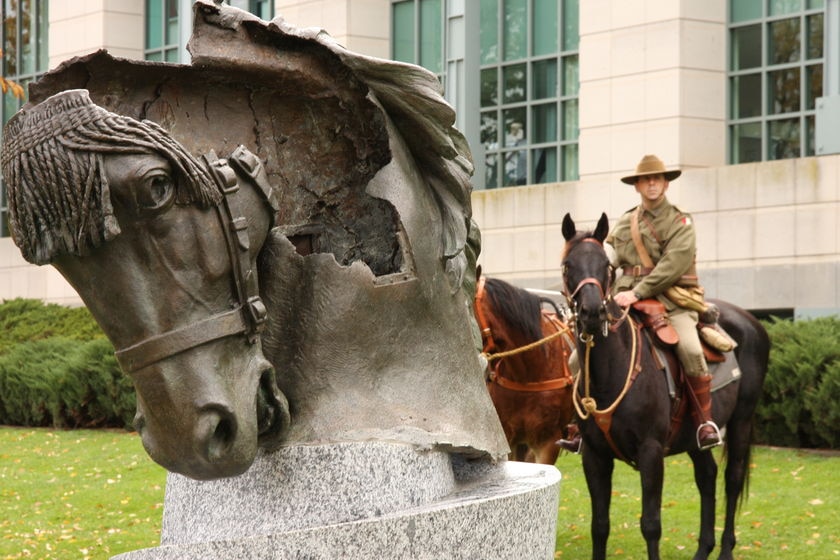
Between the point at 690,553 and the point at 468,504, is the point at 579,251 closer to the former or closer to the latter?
the point at 690,553

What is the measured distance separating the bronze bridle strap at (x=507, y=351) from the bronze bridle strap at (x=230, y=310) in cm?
699

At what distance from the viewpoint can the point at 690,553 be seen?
10820 mm

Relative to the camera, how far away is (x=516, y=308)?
10867 mm

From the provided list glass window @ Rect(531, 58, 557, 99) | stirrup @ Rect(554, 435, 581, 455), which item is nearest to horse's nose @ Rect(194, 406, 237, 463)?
stirrup @ Rect(554, 435, 581, 455)

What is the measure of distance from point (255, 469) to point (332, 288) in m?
0.50

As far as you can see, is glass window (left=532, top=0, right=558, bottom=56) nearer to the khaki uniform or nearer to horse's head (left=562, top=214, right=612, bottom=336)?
the khaki uniform

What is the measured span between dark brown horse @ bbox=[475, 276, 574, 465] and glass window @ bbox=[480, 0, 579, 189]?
Answer: 10726 mm

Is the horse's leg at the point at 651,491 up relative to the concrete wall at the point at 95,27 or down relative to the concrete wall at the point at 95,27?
down

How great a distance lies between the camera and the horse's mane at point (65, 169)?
10.4 feet

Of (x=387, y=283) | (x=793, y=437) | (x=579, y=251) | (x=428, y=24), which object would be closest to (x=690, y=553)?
(x=579, y=251)

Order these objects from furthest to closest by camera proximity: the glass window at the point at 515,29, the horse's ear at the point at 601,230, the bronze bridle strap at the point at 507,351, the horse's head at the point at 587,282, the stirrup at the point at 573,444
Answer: the glass window at the point at 515,29, the bronze bridle strap at the point at 507,351, the stirrup at the point at 573,444, the horse's ear at the point at 601,230, the horse's head at the point at 587,282

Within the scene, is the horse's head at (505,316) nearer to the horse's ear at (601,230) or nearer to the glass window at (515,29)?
the horse's ear at (601,230)

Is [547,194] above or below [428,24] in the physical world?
below

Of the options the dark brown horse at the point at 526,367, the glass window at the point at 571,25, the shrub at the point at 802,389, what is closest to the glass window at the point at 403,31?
the glass window at the point at 571,25
